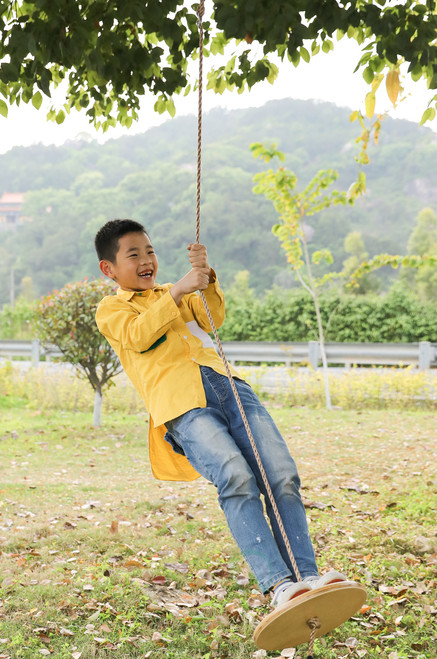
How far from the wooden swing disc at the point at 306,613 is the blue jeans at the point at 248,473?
0.18 m

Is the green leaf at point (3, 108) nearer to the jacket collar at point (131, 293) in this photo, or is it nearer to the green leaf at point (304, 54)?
the jacket collar at point (131, 293)

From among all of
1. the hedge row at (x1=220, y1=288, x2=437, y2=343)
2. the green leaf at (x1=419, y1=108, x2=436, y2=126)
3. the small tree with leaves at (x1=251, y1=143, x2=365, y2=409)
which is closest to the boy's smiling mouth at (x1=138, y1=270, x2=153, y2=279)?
the green leaf at (x1=419, y1=108, x2=436, y2=126)

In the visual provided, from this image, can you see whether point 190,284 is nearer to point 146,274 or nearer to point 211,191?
point 146,274

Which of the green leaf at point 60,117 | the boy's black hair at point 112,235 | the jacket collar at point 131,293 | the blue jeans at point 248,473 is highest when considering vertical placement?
the green leaf at point 60,117

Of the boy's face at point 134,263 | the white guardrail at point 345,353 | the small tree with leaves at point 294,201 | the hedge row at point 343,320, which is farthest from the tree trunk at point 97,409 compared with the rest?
the hedge row at point 343,320

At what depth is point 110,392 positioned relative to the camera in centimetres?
1057

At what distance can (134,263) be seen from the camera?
3035 millimetres

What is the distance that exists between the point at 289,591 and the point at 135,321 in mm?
1222

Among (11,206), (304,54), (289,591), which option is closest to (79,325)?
(304,54)

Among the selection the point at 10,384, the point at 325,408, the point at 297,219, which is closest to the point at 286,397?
the point at 325,408

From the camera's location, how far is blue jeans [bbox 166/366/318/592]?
2424 mm

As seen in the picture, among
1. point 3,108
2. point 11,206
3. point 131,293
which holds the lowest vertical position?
point 131,293

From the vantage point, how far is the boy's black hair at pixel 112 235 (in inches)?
121

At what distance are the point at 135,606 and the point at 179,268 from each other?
4289cm
